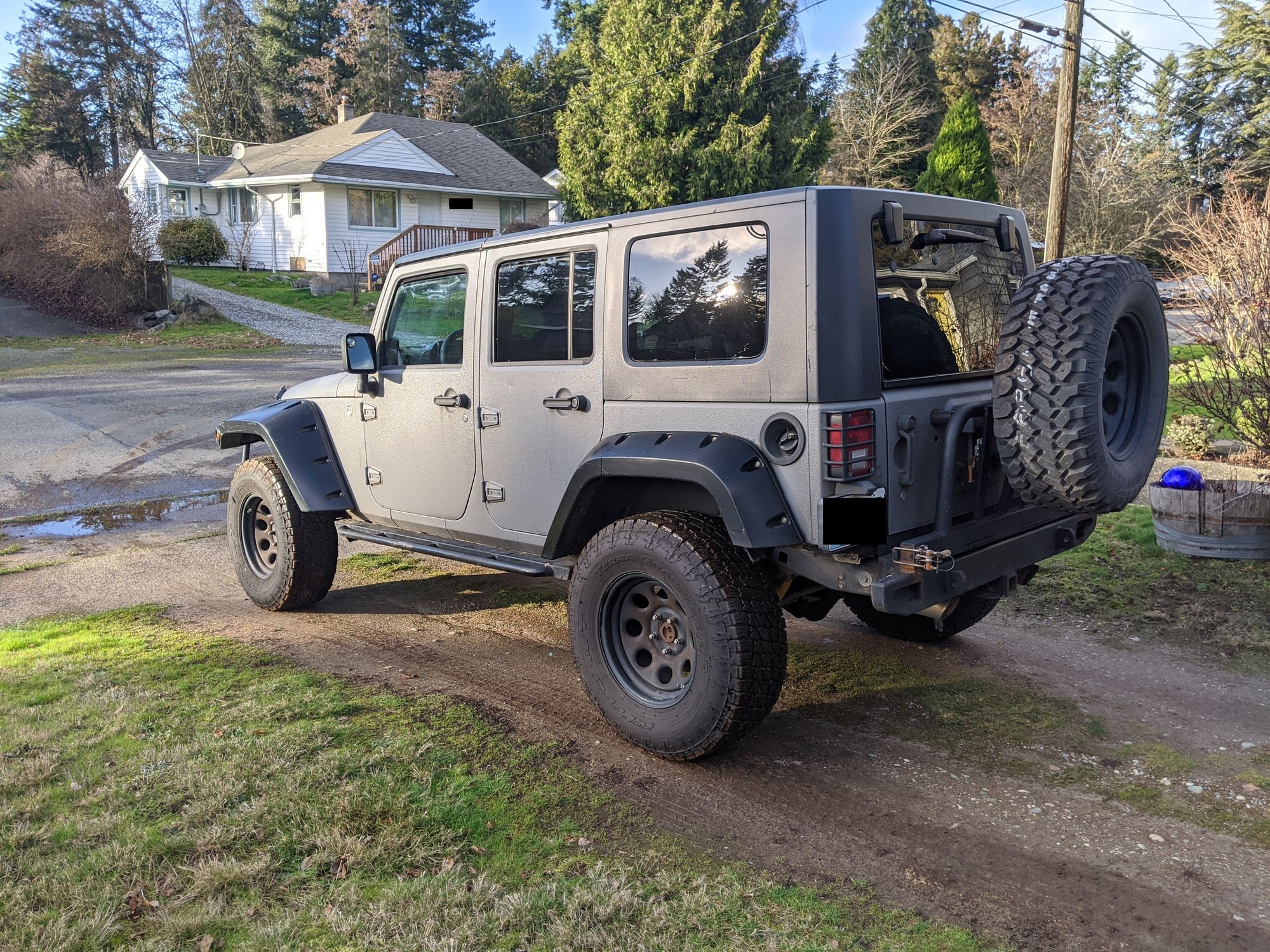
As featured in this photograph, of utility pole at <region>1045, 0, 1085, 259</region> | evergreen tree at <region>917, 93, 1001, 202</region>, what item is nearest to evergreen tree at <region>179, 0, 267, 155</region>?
evergreen tree at <region>917, 93, 1001, 202</region>

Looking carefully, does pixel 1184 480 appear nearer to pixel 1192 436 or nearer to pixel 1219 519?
pixel 1219 519

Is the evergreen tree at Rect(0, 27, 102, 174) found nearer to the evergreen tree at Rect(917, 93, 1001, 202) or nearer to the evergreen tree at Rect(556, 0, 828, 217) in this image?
the evergreen tree at Rect(556, 0, 828, 217)

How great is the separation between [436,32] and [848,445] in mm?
54981

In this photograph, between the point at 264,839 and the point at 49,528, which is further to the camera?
the point at 49,528

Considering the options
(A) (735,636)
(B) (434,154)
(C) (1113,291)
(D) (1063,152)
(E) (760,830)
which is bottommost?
(E) (760,830)

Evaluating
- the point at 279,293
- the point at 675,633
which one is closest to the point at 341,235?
the point at 279,293

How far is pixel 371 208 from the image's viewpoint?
105ft

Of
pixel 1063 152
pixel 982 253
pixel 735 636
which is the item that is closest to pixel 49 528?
pixel 735 636

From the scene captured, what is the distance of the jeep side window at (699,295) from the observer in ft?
12.3

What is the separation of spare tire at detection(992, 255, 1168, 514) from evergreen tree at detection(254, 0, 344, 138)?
51347mm

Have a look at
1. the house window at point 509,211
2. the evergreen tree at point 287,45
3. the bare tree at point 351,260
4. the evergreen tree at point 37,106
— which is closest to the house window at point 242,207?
the bare tree at point 351,260

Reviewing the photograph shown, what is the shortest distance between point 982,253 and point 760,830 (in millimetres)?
2727

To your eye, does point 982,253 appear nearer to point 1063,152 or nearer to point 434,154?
point 1063,152

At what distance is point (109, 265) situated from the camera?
24094 millimetres
